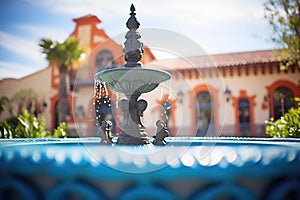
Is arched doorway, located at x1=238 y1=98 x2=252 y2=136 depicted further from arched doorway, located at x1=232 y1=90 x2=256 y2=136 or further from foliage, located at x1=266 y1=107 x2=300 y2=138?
foliage, located at x1=266 y1=107 x2=300 y2=138

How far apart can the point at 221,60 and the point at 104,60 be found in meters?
7.86

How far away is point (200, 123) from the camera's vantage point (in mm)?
17734

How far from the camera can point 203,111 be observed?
17844mm

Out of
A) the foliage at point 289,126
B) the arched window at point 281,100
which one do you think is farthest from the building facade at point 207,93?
the foliage at point 289,126

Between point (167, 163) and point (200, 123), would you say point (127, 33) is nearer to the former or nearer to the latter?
point (167, 163)

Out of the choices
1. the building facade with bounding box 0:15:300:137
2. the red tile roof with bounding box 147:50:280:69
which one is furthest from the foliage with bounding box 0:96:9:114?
the red tile roof with bounding box 147:50:280:69

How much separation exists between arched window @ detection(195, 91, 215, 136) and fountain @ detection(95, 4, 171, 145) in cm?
1293

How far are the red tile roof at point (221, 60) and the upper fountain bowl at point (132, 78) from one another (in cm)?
1307

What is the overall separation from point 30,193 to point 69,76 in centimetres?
1890

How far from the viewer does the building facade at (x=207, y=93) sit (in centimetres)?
1669

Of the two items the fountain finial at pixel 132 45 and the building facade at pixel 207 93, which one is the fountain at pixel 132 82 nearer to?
Answer: the fountain finial at pixel 132 45

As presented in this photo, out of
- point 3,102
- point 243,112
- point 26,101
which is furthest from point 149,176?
point 3,102

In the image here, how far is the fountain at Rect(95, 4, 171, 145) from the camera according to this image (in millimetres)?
4594

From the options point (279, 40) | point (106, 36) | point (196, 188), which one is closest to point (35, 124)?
point (196, 188)
